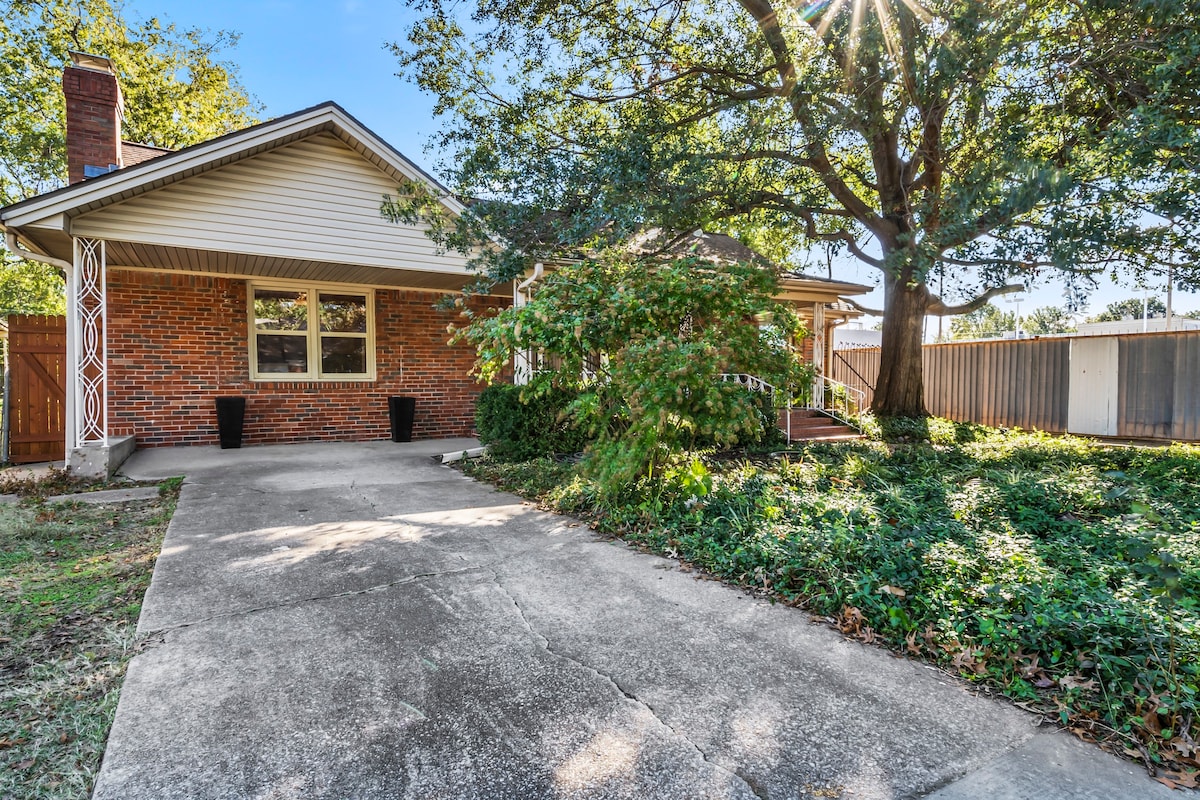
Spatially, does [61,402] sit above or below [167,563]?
above

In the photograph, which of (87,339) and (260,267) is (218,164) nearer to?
(260,267)

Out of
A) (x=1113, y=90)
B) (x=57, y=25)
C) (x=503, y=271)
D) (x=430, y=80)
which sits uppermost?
(x=57, y=25)

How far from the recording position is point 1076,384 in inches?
491

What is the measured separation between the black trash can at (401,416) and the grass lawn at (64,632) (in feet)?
15.6

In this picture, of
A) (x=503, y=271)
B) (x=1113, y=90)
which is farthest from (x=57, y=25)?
(x=1113, y=90)

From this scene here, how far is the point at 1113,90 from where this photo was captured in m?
6.98

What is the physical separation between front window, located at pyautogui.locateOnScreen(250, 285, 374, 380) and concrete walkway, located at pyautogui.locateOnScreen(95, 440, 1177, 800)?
6.48m

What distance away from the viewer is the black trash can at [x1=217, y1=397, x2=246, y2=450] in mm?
8945

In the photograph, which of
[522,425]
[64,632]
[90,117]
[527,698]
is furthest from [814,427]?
[90,117]

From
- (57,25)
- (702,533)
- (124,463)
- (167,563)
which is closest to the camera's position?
(167,563)

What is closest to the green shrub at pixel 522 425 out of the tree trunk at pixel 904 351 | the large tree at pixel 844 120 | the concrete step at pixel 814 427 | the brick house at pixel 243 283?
the large tree at pixel 844 120

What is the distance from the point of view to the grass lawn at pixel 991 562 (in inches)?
86.7

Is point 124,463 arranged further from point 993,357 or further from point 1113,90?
point 993,357

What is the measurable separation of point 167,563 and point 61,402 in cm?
698
